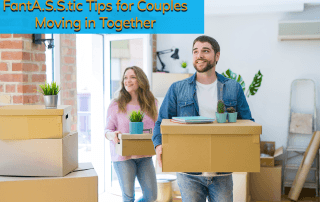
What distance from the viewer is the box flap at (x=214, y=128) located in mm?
1580

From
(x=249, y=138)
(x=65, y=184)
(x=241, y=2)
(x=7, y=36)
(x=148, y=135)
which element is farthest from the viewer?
(x=241, y=2)

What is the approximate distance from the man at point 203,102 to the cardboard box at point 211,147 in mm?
135

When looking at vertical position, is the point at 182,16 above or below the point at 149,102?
above

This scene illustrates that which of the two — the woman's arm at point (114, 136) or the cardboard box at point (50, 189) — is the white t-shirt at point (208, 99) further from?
the woman's arm at point (114, 136)

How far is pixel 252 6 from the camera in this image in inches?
170

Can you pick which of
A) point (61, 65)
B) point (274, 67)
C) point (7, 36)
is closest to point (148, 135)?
point (7, 36)

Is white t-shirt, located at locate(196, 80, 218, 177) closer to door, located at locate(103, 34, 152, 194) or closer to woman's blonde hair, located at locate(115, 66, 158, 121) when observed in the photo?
woman's blonde hair, located at locate(115, 66, 158, 121)

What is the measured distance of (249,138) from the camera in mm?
1598

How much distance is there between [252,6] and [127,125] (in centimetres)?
256

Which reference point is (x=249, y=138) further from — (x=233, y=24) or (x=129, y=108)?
(x=233, y=24)

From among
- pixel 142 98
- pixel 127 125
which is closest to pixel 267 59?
pixel 142 98

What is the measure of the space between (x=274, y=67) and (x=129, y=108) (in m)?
2.55

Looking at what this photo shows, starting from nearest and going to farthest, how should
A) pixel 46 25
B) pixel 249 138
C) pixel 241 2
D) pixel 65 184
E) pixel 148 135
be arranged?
pixel 249 138, pixel 65 184, pixel 148 135, pixel 46 25, pixel 241 2

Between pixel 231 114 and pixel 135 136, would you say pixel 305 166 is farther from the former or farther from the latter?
pixel 231 114
